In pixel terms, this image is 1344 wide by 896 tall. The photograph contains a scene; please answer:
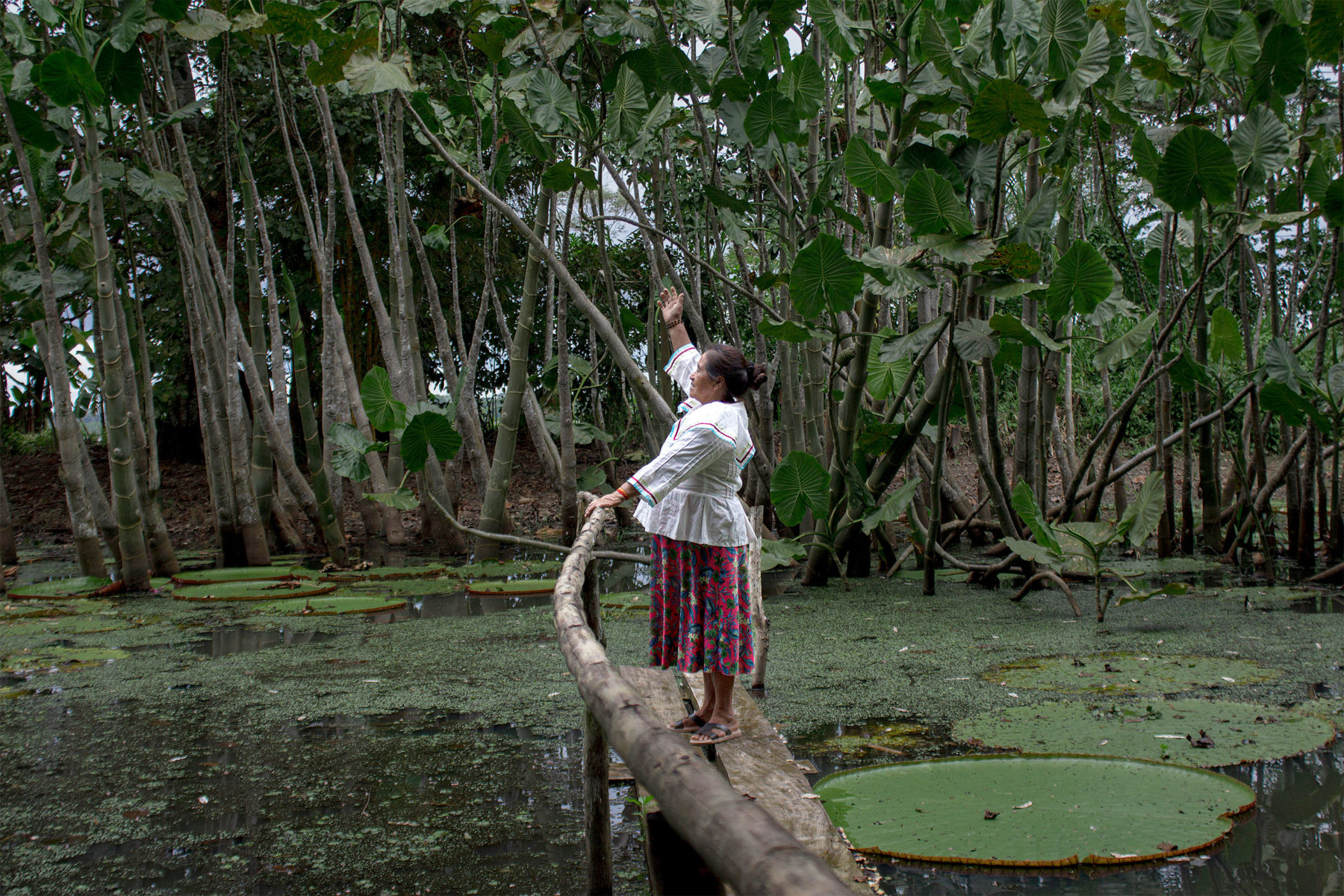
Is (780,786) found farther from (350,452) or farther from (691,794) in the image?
(350,452)

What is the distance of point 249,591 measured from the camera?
530 centimetres

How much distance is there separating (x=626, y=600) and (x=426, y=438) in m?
1.54

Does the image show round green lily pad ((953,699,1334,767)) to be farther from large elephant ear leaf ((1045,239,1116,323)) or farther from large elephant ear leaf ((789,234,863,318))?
large elephant ear leaf ((789,234,863,318))

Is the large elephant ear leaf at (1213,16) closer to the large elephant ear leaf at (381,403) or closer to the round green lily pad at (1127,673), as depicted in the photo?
the round green lily pad at (1127,673)

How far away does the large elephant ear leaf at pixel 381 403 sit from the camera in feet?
19.0

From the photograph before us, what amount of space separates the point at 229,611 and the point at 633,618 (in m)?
2.14

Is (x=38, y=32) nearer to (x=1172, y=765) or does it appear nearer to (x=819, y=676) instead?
(x=819, y=676)

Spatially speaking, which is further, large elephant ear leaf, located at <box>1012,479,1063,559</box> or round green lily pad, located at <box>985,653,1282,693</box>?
large elephant ear leaf, located at <box>1012,479,1063,559</box>

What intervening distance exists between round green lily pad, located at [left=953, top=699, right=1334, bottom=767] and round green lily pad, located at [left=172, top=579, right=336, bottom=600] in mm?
3711

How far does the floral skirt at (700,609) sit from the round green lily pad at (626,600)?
228 cm

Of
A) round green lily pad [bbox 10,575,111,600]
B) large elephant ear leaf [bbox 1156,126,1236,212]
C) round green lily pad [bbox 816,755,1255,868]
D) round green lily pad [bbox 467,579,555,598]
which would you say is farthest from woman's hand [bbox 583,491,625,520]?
round green lily pad [bbox 10,575,111,600]

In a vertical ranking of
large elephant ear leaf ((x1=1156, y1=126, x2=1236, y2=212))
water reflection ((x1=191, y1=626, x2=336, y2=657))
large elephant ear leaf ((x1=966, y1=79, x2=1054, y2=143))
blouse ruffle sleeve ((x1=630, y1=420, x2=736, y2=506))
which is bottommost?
water reflection ((x1=191, y1=626, x2=336, y2=657))

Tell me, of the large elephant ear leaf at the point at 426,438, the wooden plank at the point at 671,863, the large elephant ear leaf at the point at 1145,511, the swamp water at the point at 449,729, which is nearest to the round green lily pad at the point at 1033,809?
the swamp water at the point at 449,729

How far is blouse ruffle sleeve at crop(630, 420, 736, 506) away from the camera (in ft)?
7.88
